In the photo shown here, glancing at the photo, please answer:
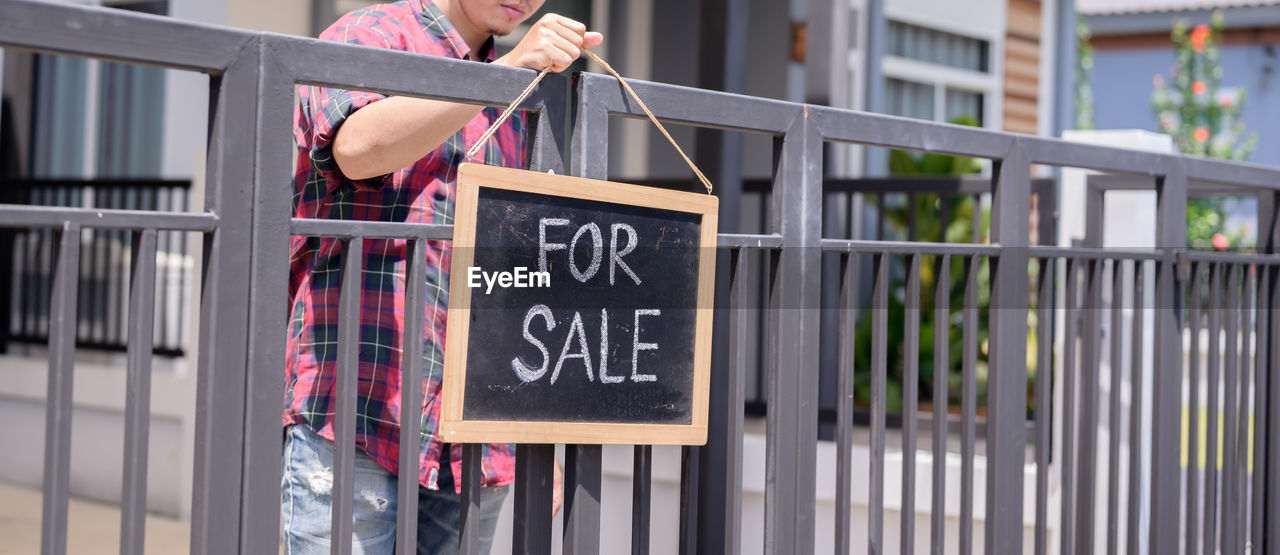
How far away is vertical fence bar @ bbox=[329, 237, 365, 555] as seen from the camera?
5.09 ft

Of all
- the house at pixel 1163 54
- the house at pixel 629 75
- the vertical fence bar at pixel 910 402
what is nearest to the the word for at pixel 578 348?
the vertical fence bar at pixel 910 402

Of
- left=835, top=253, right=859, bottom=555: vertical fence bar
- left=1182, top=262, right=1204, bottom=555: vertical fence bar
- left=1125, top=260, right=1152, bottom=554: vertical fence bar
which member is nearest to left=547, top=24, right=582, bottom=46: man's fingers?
left=835, top=253, right=859, bottom=555: vertical fence bar

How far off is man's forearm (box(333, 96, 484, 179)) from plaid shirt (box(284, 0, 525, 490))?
110 millimetres

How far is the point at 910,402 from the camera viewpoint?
7.26 feet

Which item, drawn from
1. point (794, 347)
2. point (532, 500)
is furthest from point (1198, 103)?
point (532, 500)

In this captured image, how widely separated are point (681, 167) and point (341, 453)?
601 centimetres

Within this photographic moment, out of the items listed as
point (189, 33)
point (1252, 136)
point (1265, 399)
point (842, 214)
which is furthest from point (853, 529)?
point (1252, 136)

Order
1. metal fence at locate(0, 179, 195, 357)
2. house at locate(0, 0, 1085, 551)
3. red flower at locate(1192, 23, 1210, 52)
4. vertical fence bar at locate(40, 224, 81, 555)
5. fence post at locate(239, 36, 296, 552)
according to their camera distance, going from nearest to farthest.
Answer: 1. vertical fence bar at locate(40, 224, 81, 555)
2. fence post at locate(239, 36, 296, 552)
3. house at locate(0, 0, 1085, 551)
4. metal fence at locate(0, 179, 195, 357)
5. red flower at locate(1192, 23, 1210, 52)

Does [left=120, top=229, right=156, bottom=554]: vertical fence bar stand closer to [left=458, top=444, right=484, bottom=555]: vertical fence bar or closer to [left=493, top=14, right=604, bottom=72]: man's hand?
[left=458, top=444, right=484, bottom=555]: vertical fence bar

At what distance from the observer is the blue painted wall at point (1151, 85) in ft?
49.2

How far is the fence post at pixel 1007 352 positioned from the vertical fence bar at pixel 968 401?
0.13 feet

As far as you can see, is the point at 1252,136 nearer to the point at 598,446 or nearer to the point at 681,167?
the point at 681,167

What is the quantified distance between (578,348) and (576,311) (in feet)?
0.17

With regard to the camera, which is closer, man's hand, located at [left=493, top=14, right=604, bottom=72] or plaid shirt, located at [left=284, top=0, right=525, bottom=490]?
man's hand, located at [left=493, top=14, right=604, bottom=72]
